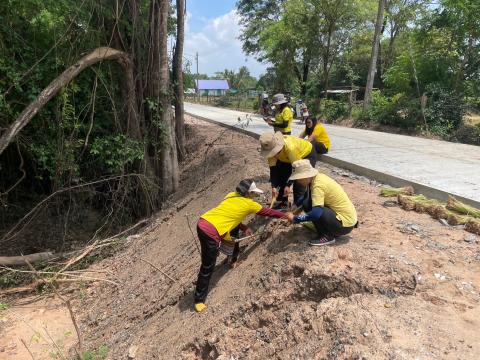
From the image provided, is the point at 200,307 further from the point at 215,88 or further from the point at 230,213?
the point at 215,88

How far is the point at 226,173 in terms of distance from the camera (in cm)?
893

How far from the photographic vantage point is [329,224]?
397 centimetres

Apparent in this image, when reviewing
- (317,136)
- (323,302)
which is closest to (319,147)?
(317,136)

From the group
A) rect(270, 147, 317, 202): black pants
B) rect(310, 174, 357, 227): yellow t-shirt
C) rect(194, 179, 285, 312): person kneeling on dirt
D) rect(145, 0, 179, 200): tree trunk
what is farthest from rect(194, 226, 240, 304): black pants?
rect(145, 0, 179, 200): tree trunk

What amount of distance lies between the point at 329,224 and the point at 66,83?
5.42m

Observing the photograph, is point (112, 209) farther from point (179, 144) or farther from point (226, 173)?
point (179, 144)

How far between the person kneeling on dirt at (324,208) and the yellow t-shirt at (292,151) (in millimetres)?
1096

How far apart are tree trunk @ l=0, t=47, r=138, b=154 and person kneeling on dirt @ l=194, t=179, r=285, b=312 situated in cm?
382

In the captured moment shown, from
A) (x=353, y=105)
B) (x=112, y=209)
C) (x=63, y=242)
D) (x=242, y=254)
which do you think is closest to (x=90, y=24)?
(x=112, y=209)

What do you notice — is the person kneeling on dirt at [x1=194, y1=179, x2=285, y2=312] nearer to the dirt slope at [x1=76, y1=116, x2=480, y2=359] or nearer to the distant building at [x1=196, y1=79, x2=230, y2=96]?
the dirt slope at [x1=76, y1=116, x2=480, y2=359]

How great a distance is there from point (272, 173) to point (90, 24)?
5342 millimetres

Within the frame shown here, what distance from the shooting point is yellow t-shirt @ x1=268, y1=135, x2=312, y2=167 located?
17.2 feet

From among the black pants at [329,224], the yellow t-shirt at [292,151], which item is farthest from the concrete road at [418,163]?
the black pants at [329,224]

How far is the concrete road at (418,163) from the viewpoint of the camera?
6.42m
